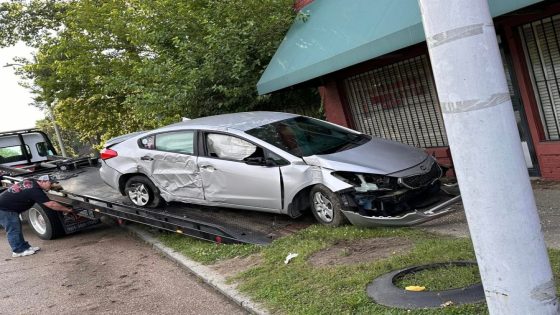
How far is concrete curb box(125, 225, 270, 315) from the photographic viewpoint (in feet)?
16.0

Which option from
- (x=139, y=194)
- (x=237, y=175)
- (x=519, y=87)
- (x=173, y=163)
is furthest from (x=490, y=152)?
(x=139, y=194)

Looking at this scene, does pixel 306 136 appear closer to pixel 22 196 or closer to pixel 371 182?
pixel 371 182

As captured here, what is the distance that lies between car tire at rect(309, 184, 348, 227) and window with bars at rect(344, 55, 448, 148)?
3554mm

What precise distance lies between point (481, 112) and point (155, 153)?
646cm

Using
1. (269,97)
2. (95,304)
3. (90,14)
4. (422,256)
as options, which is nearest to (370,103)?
(269,97)

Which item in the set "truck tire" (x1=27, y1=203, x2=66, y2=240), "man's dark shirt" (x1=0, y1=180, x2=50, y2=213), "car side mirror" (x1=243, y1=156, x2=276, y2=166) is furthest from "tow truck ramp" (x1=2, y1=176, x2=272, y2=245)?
"car side mirror" (x1=243, y1=156, x2=276, y2=166)

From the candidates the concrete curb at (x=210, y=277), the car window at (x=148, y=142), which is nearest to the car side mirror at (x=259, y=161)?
the concrete curb at (x=210, y=277)

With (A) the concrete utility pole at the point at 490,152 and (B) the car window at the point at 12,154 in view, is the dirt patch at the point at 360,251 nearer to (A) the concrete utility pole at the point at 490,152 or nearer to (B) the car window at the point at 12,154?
→ (A) the concrete utility pole at the point at 490,152

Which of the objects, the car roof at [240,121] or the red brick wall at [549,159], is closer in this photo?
the red brick wall at [549,159]

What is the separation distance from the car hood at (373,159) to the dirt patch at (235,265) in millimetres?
1388

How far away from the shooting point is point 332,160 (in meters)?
6.63

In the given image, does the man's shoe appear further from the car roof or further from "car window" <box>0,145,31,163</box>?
"car window" <box>0,145,31,163</box>

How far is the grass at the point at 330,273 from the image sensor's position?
435 cm

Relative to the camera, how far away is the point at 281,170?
273 inches
